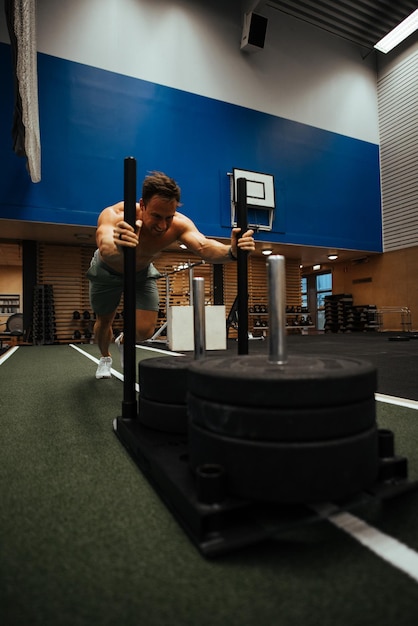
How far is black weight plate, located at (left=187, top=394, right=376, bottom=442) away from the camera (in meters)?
0.71

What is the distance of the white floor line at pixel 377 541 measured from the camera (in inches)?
25.5

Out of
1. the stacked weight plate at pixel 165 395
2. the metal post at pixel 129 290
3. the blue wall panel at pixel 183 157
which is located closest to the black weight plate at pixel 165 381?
the stacked weight plate at pixel 165 395

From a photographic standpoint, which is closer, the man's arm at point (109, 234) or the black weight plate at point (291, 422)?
the black weight plate at point (291, 422)

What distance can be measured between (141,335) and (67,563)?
8.25 feet

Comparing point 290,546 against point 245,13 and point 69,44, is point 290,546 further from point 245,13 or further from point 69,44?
point 245,13

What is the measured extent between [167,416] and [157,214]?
1.18m

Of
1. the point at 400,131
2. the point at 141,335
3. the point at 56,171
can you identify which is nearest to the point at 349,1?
the point at 400,131

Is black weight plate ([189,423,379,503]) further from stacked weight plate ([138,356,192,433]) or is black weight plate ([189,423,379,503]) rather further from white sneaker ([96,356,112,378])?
white sneaker ([96,356,112,378])

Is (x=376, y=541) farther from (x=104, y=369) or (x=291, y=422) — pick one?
(x=104, y=369)

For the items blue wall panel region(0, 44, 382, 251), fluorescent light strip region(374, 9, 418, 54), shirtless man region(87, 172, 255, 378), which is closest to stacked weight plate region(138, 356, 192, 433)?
shirtless man region(87, 172, 255, 378)

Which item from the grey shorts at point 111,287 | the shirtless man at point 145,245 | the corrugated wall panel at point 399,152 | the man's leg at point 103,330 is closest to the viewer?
the shirtless man at point 145,245

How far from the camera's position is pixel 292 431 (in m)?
0.71

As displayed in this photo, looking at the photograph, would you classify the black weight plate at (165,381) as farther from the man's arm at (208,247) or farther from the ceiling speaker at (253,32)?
the ceiling speaker at (253,32)

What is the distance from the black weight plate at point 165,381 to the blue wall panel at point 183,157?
271 inches
